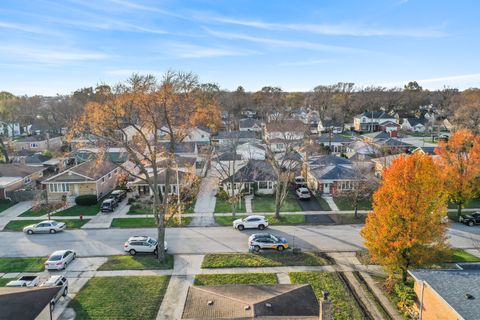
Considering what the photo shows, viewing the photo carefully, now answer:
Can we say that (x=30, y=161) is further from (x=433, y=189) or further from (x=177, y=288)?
(x=433, y=189)

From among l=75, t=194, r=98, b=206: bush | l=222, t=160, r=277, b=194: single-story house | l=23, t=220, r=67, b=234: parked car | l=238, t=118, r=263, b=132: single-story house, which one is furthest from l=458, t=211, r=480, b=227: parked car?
l=238, t=118, r=263, b=132: single-story house

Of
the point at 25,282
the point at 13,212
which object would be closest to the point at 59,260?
the point at 25,282

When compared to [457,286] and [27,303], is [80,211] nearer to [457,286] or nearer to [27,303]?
[27,303]

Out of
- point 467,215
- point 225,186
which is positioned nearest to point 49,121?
point 225,186

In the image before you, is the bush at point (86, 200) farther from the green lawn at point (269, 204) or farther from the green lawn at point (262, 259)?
the green lawn at point (262, 259)

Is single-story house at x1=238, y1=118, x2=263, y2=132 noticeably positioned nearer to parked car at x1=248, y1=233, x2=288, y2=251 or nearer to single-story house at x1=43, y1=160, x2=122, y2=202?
single-story house at x1=43, y1=160, x2=122, y2=202

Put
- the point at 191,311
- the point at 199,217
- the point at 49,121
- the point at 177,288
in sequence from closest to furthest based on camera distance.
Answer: the point at 191,311 → the point at 177,288 → the point at 199,217 → the point at 49,121
